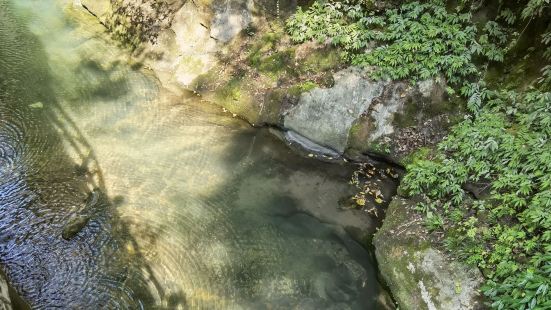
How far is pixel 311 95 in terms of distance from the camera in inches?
400

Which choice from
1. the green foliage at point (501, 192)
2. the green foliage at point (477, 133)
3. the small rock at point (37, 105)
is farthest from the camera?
the small rock at point (37, 105)

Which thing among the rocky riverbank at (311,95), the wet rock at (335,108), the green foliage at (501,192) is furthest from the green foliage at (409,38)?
the green foliage at (501,192)

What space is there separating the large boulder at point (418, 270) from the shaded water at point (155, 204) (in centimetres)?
43

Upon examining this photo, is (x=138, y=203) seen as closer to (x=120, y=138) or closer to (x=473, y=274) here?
(x=120, y=138)

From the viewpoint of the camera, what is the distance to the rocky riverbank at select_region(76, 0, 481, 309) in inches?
284

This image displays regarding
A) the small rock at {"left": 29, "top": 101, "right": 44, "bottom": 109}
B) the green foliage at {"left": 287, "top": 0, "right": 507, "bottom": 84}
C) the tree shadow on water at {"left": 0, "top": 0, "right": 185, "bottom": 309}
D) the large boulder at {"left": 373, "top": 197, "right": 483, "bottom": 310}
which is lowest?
the tree shadow on water at {"left": 0, "top": 0, "right": 185, "bottom": 309}

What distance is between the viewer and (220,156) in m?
9.77

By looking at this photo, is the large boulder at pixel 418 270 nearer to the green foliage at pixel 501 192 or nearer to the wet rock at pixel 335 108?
the green foliage at pixel 501 192

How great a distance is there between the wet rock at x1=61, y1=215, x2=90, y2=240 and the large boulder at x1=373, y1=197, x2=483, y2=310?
19.8ft

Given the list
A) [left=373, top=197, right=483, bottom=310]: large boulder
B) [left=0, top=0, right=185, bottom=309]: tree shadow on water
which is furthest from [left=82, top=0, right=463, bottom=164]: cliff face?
[left=0, top=0, right=185, bottom=309]: tree shadow on water

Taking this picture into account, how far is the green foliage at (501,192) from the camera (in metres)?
6.09

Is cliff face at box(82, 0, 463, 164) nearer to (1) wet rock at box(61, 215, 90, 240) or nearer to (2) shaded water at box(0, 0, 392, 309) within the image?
(2) shaded water at box(0, 0, 392, 309)

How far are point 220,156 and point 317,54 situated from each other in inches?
155

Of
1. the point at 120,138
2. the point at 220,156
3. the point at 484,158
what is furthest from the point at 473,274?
the point at 120,138
